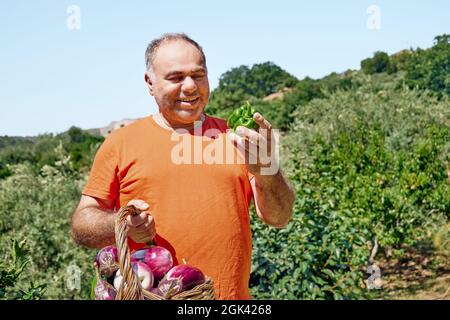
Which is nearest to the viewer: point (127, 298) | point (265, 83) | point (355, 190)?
point (127, 298)

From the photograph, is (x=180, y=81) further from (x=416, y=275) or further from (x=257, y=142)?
(x=416, y=275)

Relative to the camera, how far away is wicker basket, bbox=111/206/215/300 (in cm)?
162

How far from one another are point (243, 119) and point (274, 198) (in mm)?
302

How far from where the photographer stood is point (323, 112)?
18.4 metres

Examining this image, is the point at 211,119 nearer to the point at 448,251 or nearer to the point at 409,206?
the point at 409,206

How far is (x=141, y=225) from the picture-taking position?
1.83 meters

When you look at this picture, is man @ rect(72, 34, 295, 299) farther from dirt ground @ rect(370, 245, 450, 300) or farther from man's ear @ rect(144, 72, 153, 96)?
dirt ground @ rect(370, 245, 450, 300)

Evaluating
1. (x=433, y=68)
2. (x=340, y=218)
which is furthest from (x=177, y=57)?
(x=433, y=68)

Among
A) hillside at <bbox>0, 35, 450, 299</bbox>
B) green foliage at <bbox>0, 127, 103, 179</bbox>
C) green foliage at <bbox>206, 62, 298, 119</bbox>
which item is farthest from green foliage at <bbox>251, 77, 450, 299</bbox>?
green foliage at <bbox>206, 62, 298, 119</bbox>

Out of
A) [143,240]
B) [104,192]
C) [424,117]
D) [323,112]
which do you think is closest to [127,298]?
[143,240]

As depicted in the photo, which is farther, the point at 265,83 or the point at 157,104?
the point at 265,83

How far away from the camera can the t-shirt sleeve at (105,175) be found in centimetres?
205
